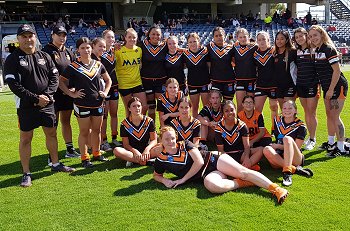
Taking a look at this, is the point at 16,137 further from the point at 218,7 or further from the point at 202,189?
the point at 218,7

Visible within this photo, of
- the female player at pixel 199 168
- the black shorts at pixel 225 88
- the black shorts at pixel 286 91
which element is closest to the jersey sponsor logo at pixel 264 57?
the black shorts at pixel 286 91

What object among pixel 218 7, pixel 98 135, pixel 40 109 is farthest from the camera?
pixel 218 7

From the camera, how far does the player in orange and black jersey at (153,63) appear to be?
6121mm

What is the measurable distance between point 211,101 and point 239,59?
0.90 meters

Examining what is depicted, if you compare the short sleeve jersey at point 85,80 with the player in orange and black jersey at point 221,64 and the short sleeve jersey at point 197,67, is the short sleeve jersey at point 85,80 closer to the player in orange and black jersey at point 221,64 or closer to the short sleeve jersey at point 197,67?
the short sleeve jersey at point 197,67

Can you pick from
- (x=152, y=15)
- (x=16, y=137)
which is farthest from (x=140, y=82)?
(x=152, y=15)

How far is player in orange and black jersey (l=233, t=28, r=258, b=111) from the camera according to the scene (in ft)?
19.5

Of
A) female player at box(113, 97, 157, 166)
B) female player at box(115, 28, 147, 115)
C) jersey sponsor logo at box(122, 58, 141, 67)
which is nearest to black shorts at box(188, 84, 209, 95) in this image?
female player at box(115, 28, 147, 115)

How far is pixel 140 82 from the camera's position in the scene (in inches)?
244

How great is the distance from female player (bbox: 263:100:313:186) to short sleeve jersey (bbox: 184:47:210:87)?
1.68m

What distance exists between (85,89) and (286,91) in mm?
2985

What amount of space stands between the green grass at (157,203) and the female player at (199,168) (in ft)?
0.31

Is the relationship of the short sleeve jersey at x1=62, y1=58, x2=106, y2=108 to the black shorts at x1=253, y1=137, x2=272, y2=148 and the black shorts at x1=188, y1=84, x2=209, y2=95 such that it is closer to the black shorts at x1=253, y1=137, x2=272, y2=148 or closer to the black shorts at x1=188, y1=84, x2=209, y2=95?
the black shorts at x1=188, y1=84, x2=209, y2=95

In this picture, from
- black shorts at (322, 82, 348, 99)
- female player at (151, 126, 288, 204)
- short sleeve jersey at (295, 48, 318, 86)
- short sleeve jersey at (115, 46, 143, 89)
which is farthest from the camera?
short sleeve jersey at (115, 46, 143, 89)
